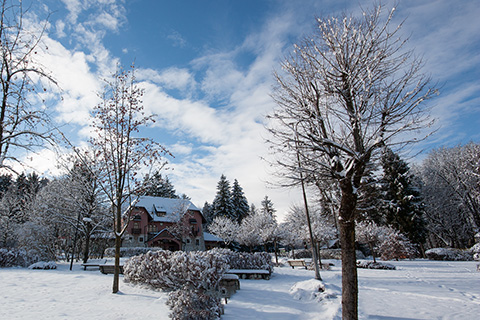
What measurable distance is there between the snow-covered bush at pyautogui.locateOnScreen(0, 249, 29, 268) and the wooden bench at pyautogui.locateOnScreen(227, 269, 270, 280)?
44.6ft

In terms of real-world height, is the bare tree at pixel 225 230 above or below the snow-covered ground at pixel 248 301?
above

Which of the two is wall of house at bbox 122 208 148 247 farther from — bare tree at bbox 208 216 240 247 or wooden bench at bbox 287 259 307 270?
wooden bench at bbox 287 259 307 270

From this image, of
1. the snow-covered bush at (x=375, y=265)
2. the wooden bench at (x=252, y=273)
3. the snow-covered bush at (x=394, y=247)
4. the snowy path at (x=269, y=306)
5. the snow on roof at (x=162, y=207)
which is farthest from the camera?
the snow on roof at (x=162, y=207)

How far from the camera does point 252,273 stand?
1555cm

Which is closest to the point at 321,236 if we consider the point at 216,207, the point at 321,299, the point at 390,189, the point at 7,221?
the point at 390,189

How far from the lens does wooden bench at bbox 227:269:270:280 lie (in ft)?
50.2

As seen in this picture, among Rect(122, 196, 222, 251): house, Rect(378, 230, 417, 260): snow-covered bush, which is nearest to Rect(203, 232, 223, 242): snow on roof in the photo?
Rect(122, 196, 222, 251): house

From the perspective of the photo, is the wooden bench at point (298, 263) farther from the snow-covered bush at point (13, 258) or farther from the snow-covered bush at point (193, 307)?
the snow-covered bush at point (13, 258)

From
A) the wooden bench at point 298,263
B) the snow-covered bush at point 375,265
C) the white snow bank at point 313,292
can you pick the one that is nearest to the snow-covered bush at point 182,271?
the white snow bank at point 313,292

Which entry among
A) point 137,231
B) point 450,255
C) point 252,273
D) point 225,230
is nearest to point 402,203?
point 450,255

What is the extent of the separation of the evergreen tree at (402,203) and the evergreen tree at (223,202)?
2542cm

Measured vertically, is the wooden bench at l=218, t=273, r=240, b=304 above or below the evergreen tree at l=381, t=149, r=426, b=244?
below

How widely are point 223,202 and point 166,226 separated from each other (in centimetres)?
1189

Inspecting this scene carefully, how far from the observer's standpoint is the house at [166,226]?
37487 mm
